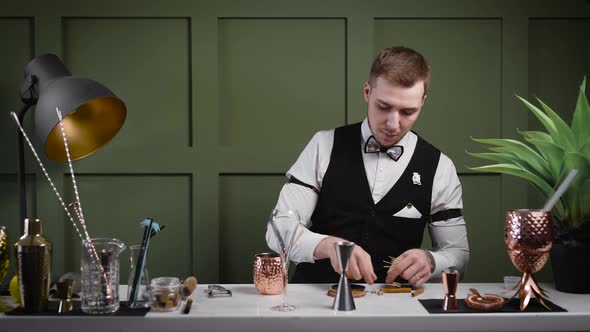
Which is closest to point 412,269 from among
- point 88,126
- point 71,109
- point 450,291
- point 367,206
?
point 450,291

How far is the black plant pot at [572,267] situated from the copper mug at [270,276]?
0.81 metres

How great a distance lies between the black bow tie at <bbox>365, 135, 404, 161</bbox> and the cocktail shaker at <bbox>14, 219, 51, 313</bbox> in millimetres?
1367

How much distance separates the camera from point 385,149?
8.41 ft

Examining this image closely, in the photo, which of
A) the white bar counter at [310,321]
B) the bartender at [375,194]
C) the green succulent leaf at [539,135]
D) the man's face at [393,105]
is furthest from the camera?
the bartender at [375,194]

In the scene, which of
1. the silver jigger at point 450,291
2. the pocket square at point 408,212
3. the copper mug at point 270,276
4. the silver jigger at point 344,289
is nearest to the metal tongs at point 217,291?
the copper mug at point 270,276

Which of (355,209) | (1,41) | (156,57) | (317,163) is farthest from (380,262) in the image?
(1,41)

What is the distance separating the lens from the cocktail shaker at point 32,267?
5.18ft

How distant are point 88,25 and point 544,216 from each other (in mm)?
2405

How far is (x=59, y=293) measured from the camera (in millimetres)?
1632

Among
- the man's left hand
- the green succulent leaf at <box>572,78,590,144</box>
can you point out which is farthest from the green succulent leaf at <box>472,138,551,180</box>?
the man's left hand

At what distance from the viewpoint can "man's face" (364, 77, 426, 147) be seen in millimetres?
2254

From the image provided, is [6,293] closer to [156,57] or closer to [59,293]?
[59,293]

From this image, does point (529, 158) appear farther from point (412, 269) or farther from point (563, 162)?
point (412, 269)

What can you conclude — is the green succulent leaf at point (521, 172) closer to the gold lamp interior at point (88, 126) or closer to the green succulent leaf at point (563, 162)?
the green succulent leaf at point (563, 162)
